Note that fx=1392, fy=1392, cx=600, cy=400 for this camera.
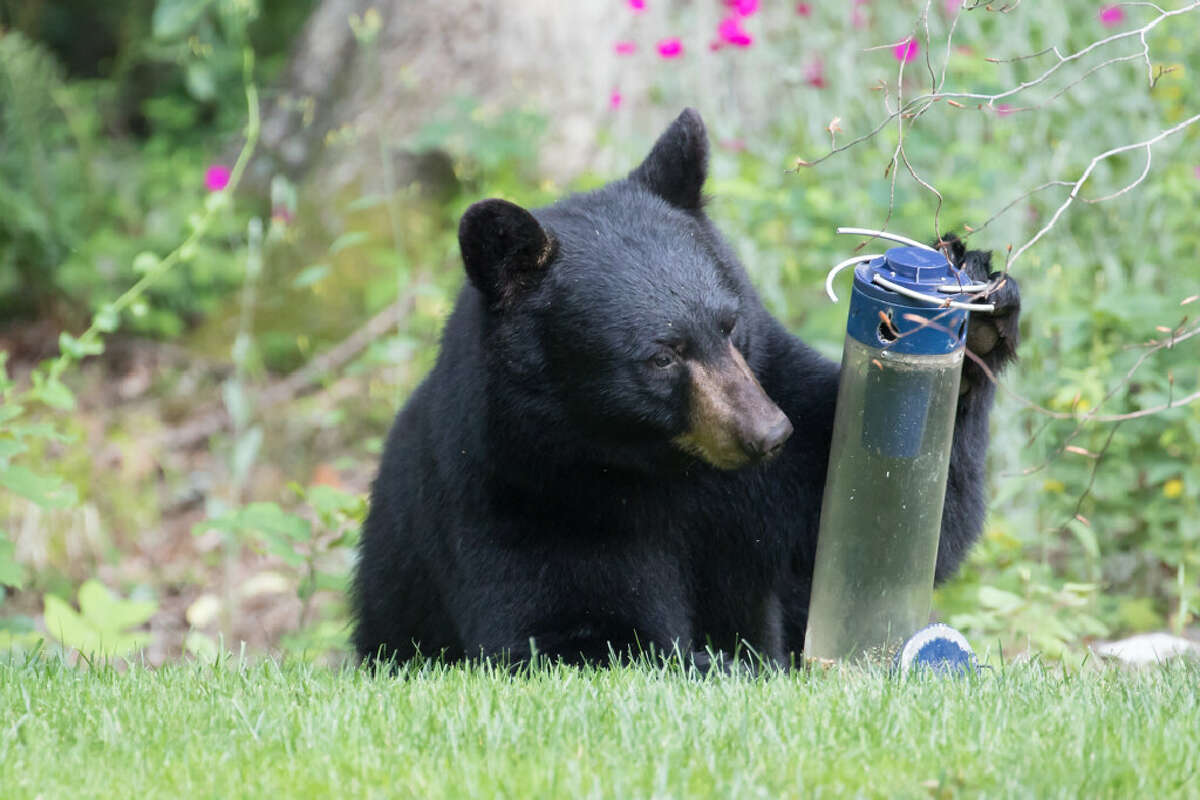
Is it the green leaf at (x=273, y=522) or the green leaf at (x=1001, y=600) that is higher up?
the green leaf at (x=1001, y=600)

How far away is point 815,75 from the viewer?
6.31 m

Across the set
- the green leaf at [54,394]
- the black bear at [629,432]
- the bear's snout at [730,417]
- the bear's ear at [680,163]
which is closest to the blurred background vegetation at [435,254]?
the green leaf at [54,394]

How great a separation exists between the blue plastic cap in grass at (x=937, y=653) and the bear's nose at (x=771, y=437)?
1.92 feet

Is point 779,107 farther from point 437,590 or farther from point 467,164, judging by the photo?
point 437,590

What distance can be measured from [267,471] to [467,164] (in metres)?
1.96

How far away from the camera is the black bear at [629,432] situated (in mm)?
3488

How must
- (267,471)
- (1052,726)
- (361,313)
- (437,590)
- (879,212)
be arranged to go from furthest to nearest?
(361,313), (267,471), (879,212), (437,590), (1052,726)

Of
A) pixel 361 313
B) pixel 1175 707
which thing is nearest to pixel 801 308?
pixel 361 313

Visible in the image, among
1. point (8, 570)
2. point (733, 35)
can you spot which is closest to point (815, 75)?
point (733, 35)

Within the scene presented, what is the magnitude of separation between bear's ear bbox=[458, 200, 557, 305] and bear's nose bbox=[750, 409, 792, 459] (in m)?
0.75

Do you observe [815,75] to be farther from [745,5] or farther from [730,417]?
[730,417]

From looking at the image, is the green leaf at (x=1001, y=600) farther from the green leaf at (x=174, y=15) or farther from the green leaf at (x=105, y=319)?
the green leaf at (x=174, y=15)

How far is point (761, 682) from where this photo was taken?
3.10m

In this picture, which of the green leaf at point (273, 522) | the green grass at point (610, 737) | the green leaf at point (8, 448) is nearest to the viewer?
the green grass at point (610, 737)
